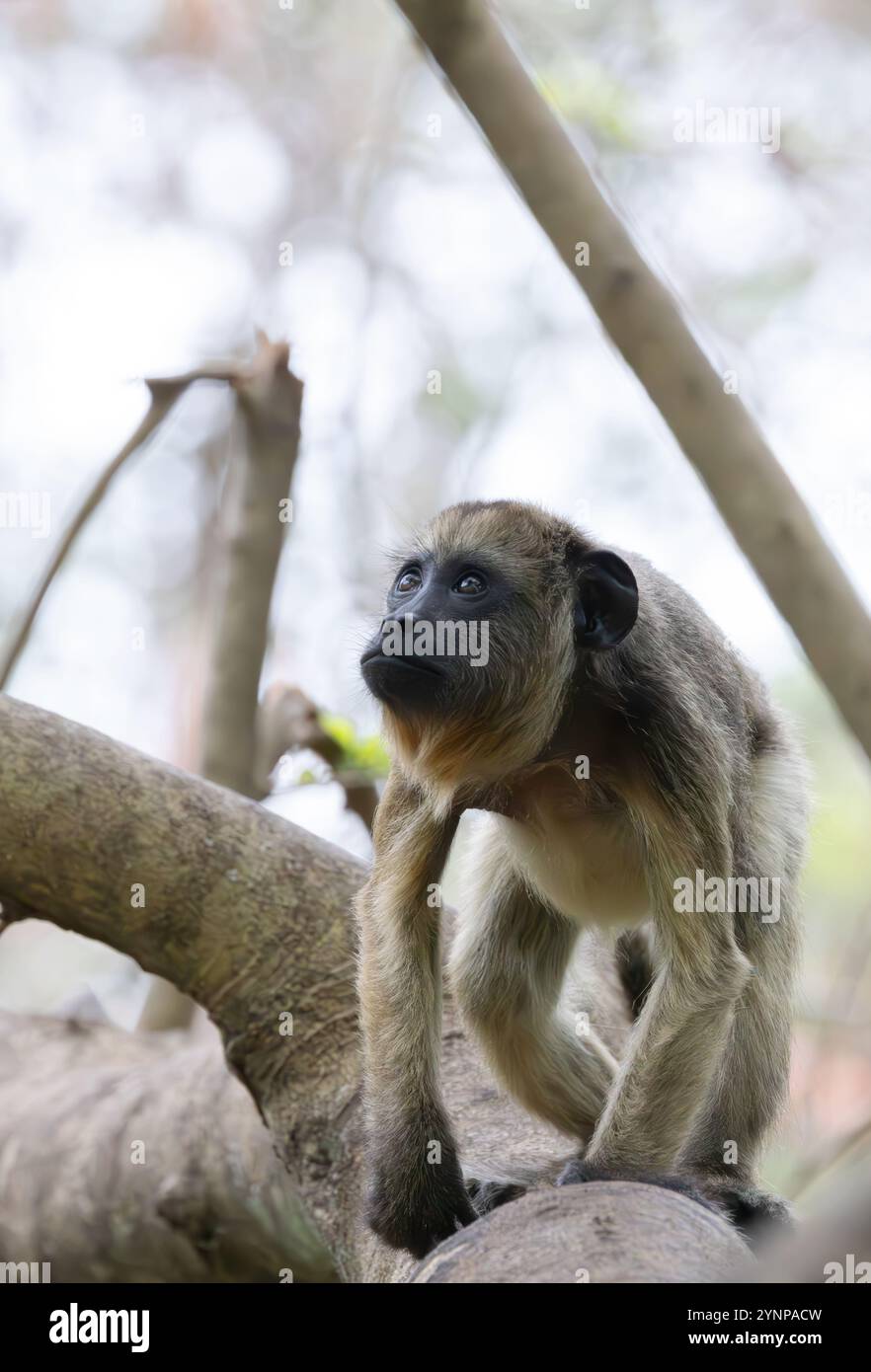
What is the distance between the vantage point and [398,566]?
6.10m

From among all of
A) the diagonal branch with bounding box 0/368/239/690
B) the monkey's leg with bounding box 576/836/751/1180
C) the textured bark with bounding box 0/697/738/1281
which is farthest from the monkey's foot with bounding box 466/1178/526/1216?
the diagonal branch with bounding box 0/368/239/690

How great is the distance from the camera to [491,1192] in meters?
5.69

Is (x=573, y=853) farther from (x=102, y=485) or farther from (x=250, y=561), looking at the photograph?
(x=250, y=561)

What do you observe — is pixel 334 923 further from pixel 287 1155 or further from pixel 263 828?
pixel 287 1155

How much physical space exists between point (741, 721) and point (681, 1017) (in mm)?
1606

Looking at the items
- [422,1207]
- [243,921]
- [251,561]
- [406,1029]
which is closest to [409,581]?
[406,1029]

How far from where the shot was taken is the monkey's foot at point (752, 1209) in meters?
5.30

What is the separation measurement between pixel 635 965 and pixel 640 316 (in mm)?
4116

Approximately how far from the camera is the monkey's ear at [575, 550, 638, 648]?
561 centimetres

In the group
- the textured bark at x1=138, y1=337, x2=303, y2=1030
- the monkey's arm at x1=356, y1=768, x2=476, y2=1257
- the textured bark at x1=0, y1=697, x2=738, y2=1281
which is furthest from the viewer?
the textured bark at x1=138, y1=337, x2=303, y2=1030

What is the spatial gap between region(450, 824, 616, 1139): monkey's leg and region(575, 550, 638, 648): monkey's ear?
4.67ft

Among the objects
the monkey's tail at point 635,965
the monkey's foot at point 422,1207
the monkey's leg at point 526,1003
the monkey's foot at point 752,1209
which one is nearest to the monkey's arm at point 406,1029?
the monkey's foot at point 422,1207

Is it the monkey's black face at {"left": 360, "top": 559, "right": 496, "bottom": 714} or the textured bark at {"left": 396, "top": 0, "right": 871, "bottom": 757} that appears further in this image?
the monkey's black face at {"left": 360, "top": 559, "right": 496, "bottom": 714}

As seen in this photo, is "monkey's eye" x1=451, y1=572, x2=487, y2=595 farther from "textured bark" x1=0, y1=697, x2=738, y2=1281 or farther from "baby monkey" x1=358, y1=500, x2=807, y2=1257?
"textured bark" x1=0, y1=697, x2=738, y2=1281
